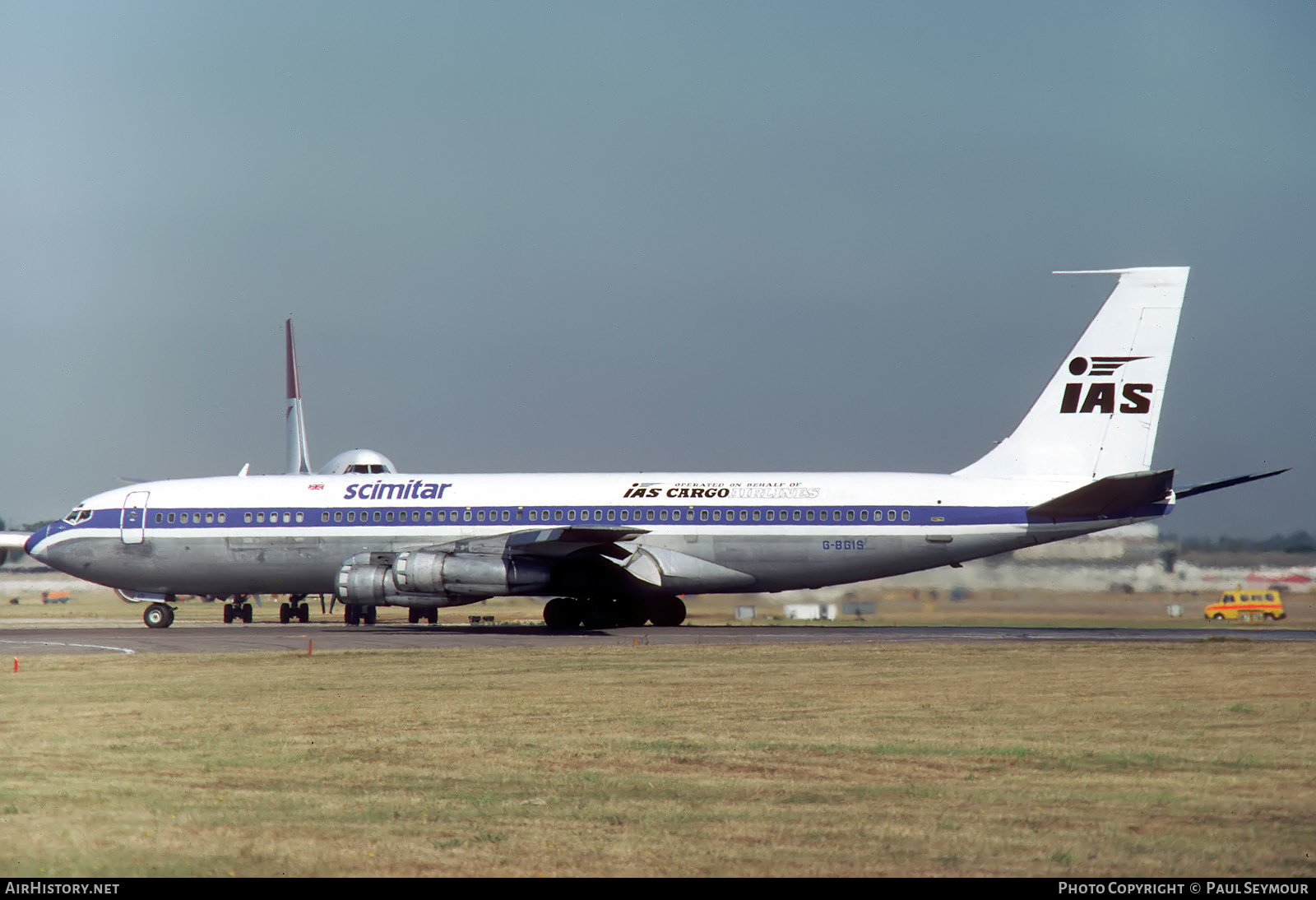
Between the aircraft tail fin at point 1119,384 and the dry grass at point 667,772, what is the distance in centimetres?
1337

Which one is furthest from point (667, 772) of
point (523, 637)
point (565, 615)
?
point (565, 615)

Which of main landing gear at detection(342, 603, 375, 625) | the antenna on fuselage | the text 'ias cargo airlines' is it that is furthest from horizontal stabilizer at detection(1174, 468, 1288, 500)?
the antenna on fuselage

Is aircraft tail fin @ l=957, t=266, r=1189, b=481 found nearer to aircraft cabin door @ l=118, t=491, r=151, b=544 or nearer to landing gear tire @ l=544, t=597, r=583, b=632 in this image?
landing gear tire @ l=544, t=597, r=583, b=632

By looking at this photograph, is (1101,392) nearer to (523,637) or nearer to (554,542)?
(554,542)

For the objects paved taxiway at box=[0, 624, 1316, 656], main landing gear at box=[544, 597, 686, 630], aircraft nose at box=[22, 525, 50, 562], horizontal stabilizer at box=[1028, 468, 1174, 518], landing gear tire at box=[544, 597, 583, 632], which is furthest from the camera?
aircraft nose at box=[22, 525, 50, 562]

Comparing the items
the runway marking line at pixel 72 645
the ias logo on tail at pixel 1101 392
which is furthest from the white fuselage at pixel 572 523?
the runway marking line at pixel 72 645

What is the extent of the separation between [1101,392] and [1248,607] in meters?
7.03

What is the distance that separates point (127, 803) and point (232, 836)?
1.90 meters

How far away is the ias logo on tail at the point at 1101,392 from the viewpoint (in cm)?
3775

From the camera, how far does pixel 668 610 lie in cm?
4119

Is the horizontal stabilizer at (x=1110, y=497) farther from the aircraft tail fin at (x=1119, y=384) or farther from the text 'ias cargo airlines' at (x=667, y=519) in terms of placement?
the aircraft tail fin at (x=1119, y=384)

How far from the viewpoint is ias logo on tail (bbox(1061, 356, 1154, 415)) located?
124ft

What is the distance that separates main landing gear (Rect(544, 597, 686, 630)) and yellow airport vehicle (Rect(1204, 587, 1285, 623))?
49.7ft
